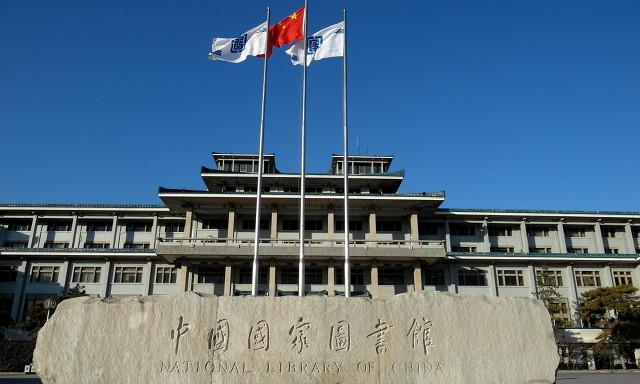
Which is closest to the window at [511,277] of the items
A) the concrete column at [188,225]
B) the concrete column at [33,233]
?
the concrete column at [188,225]

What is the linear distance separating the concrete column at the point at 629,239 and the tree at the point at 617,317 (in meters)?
10.3

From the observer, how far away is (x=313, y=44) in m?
20.4

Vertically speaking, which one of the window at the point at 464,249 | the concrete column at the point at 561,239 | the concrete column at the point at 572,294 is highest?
the concrete column at the point at 561,239

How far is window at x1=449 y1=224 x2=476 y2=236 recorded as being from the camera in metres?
42.5

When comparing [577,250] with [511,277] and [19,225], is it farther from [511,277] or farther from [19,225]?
[19,225]

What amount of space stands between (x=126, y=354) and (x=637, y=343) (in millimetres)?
32876

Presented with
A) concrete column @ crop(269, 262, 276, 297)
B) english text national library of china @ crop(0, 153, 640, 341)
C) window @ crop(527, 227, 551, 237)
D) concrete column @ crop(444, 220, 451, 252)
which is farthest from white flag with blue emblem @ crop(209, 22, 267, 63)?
window @ crop(527, 227, 551, 237)

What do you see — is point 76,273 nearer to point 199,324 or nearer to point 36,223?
point 36,223

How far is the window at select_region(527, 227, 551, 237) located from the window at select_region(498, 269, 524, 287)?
18.2ft

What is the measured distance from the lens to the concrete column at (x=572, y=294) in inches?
1505

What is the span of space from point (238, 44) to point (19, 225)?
3523 centimetres

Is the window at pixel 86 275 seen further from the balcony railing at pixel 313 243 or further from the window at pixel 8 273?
the balcony railing at pixel 313 243

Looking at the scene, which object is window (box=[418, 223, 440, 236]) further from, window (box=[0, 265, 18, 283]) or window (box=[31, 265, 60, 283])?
window (box=[0, 265, 18, 283])

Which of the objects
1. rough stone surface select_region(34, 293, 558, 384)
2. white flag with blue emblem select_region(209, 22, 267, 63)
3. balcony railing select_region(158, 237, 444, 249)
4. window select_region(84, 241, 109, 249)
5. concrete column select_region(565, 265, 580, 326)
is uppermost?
white flag with blue emblem select_region(209, 22, 267, 63)
